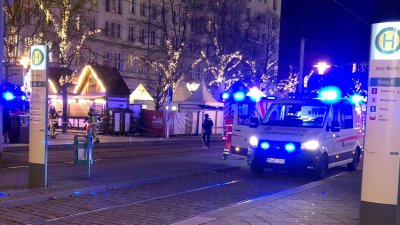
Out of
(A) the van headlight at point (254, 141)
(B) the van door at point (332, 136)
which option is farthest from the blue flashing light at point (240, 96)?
(B) the van door at point (332, 136)

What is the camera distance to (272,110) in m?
14.9

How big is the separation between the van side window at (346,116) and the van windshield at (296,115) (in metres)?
0.92

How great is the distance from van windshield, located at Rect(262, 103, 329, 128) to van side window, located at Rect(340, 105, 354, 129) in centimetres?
92

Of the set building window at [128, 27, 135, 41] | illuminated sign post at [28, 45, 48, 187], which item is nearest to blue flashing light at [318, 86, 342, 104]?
illuminated sign post at [28, 45, 48, 187]

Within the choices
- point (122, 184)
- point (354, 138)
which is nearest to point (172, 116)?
point (354, 138)

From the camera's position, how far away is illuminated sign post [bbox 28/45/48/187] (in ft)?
33.2

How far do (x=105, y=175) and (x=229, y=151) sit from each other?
6307mm

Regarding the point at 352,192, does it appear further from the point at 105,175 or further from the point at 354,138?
the point at 105,175

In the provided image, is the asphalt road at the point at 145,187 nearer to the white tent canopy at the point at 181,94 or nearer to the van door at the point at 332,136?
the van door at the point at 332,136

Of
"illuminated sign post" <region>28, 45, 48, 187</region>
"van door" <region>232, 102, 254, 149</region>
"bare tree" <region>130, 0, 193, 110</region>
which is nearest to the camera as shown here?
"illuminated sign post" <region>28, 45, 48, 187</region>

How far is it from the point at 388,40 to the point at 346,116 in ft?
30.0

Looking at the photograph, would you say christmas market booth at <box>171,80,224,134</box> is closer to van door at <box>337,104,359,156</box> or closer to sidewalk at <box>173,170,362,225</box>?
van door at <box>337,104,359,156</box>

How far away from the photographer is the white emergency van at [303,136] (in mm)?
13367

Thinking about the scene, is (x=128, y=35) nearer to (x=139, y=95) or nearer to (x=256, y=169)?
(x=139, y=95)
